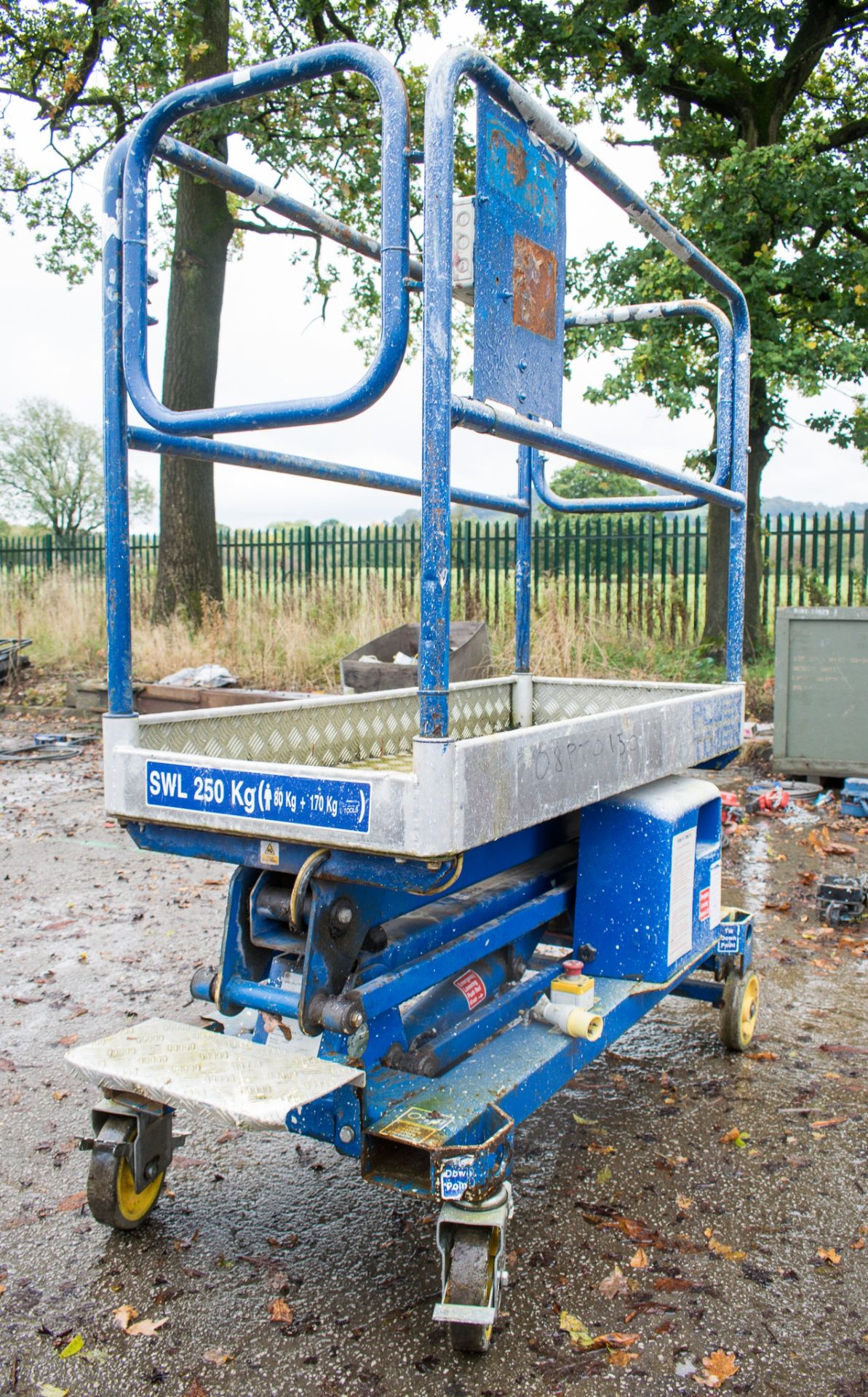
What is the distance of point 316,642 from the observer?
11562 millimetres

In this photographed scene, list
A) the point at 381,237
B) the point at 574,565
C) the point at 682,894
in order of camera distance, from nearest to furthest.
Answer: the point at 381,237, the point at 682,894, the point at 574,565

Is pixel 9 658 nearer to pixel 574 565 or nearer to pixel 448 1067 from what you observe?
pixel 574 565

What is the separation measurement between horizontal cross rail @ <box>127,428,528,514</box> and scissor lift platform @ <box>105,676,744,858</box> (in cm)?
65

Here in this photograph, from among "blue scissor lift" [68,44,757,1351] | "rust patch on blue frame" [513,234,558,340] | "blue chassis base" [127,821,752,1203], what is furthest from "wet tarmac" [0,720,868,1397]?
"rust patch on blue frame" [513,234,558,340]

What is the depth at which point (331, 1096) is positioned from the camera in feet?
7.12

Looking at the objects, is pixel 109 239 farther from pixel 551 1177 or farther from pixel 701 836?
pixel 551 1177

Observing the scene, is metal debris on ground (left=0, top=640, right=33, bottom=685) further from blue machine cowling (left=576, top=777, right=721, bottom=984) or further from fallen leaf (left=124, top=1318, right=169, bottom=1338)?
fallen leaf (left=124, top=1318, right=169, bottom=1338)

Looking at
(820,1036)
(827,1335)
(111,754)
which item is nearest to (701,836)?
(820,1036)

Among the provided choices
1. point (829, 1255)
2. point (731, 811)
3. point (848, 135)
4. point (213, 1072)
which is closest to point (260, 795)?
point (213, 1072)

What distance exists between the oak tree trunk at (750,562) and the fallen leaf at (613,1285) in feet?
29.7

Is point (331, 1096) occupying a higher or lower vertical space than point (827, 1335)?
higher

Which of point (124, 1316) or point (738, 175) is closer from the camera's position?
point (124, 1316)

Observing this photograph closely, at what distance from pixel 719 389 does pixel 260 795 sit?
8.35 feet

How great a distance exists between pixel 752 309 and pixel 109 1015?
9075 mm
